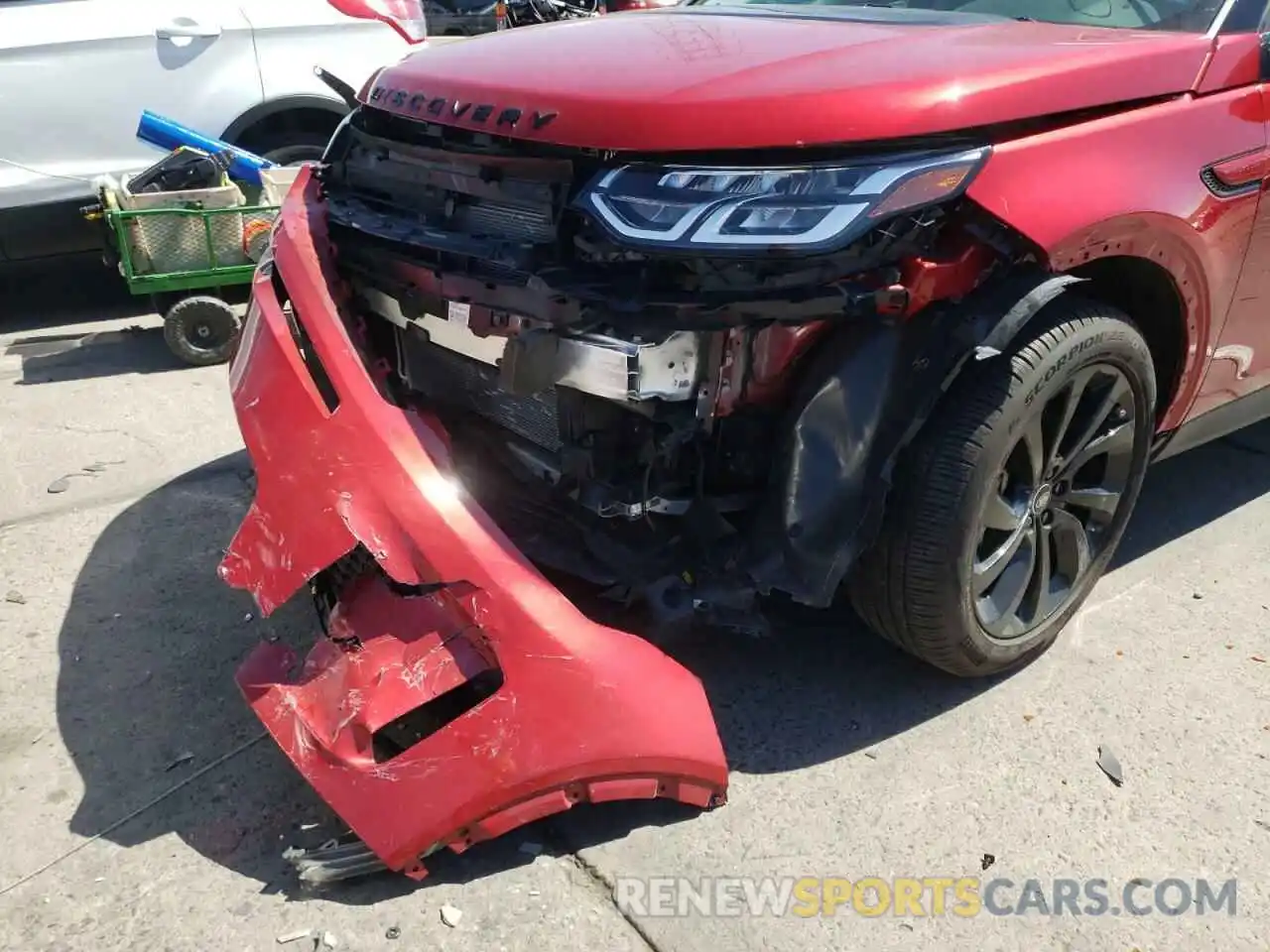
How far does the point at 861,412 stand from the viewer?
223 centimetres

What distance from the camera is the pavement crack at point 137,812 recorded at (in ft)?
7.22

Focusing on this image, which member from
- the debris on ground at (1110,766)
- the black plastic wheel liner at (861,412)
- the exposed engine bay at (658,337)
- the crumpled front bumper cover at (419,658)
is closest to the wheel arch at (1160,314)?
the black plastic wheel liner at (861,412)

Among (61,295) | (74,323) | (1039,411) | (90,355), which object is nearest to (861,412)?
(1039,411)

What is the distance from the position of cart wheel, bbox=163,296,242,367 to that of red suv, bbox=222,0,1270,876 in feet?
7.49

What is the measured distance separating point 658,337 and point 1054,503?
124cm

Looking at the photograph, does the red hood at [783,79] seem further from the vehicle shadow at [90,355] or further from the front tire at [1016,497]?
the vehicle shadow at [90,355]

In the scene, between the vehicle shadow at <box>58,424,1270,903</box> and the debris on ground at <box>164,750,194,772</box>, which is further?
the debris on ground at <box>164,750,194,772</box>

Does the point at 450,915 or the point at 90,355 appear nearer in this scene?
the point at 450,915

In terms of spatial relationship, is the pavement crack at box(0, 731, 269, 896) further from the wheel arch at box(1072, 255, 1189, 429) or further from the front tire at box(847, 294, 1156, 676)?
the wheel arch at box(1072, 255, 1189, 429)

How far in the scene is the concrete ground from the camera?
2.12m

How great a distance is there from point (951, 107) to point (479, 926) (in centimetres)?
185

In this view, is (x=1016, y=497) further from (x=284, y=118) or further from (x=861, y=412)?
(x=284, y=118)

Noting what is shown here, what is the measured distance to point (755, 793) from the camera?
2455 millimetres

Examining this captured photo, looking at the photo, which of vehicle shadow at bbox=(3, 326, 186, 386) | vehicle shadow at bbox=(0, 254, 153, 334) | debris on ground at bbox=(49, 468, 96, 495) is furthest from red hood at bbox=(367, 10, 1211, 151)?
vehicle shadow at bbox=(0, 254, 153, 334)
